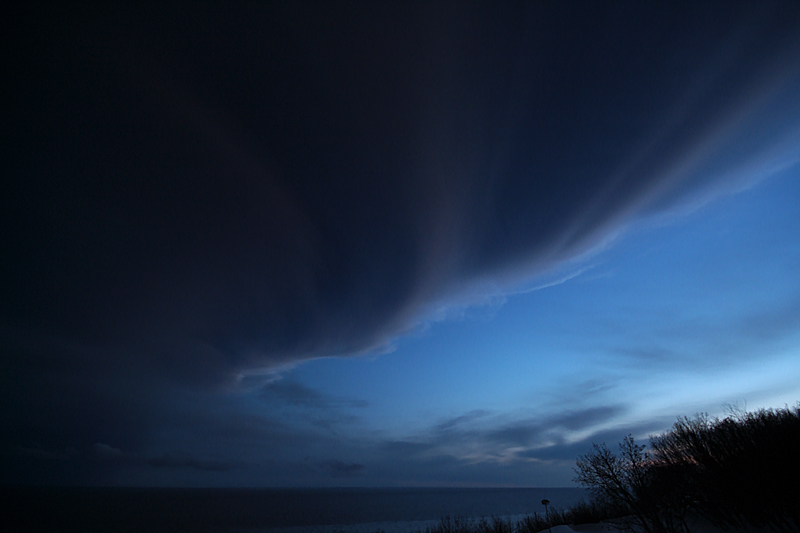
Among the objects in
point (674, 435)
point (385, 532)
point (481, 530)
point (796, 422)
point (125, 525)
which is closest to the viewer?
point (796, 422)

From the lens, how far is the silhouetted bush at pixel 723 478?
24188mm

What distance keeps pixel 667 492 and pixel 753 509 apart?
6.39 metres

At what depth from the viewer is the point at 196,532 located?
58781mm

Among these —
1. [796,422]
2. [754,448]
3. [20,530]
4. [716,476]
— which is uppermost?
[796,422]

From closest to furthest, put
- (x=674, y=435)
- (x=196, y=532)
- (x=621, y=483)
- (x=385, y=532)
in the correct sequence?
1. (x=621, y=483)
2. (x=674, y=435)
3. (x=385, y=532)
4. (x=196, y=532)

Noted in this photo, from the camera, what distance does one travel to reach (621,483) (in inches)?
1010

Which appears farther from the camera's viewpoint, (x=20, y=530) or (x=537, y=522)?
(x=20, y=530)

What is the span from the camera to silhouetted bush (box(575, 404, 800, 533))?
24.2 meters

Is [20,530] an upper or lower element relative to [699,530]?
lower

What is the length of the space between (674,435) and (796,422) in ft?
32.0

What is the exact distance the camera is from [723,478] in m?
27.7

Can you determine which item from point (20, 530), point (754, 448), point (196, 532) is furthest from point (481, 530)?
point (20, 530)

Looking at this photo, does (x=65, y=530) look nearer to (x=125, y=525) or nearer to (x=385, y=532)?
(x=125, y=525)

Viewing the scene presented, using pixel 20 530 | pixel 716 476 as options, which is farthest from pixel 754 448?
pixel 20 530
